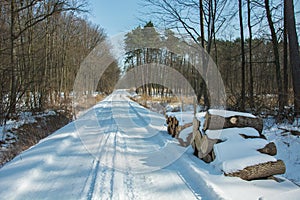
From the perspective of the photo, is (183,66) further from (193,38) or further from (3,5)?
(3,5)

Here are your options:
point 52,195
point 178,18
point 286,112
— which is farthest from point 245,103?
point 52,195

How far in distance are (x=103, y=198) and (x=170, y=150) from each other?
2931mm

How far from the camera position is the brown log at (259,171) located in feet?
13.3

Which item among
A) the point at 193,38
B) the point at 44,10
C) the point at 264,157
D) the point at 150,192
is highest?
the point at 44,10

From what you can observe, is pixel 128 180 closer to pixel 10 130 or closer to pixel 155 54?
pixel 10 130

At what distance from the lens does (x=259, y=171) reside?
4055 millimetres

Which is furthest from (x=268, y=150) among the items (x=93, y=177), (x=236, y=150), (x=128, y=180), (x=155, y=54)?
(x=155, y=54)

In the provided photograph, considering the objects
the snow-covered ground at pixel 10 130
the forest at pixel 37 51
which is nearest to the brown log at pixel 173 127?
the snow-covered ground at pixel 10 130

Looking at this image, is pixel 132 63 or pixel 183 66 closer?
pixel 132 63

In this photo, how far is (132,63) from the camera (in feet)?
121

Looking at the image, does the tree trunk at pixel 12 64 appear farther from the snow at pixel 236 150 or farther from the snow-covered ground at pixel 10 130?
the snow at pixel 236 150

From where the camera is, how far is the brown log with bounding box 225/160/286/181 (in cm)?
404

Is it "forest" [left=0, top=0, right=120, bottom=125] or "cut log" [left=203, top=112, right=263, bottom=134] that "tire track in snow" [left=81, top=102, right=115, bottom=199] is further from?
"forest" [left=0, top=0, right=120, bottom=125]

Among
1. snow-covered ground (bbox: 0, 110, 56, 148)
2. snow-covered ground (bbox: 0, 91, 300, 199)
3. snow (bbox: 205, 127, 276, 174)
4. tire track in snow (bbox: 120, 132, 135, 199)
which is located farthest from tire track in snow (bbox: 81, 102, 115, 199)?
snow-covered ground (bbox: 0, 110, 56, 148)
